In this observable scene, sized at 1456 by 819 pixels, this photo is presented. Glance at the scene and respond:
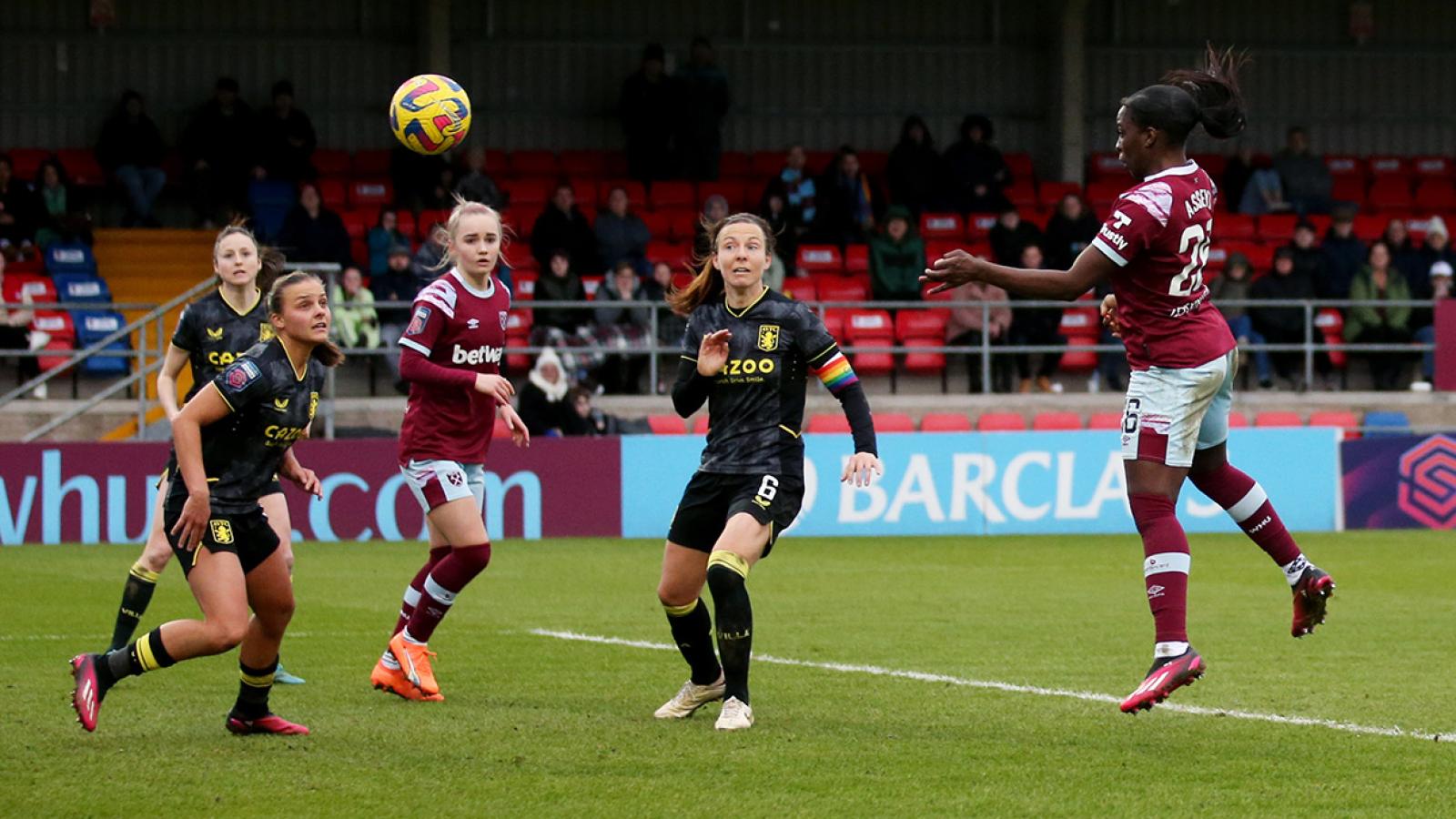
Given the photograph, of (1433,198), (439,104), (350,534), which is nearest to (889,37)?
(1433,198)

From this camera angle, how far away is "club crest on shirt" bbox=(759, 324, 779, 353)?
7.73 m

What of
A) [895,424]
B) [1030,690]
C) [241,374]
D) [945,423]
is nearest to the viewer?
[241,374]

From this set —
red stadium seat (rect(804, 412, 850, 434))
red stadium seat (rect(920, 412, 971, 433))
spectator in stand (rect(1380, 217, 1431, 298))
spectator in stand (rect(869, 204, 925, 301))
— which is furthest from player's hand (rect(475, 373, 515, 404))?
spectator in stand (rect(1380, 217, 1431, 298))

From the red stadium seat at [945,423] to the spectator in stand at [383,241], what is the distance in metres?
6.00

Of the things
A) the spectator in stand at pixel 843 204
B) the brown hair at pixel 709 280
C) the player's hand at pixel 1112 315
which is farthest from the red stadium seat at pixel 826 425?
the player's hand at pixel 1112 315

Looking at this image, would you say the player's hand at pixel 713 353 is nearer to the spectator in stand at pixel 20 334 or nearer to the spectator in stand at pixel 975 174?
the spectator in stand at pixel 20 334

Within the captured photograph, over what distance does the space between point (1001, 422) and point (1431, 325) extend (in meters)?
6.01

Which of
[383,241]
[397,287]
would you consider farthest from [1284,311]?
[383,241]

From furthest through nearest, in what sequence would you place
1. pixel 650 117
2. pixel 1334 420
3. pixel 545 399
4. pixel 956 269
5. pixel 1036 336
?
pixel 650 117 → pixel 1036 336 → pixel 1334 420 → pixel 545 399 → pixel 956 269

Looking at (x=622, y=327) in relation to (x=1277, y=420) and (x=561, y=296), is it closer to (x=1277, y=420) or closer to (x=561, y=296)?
(x=561, y=296)

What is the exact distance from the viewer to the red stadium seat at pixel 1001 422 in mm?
18891

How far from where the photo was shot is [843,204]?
23375 millimetres

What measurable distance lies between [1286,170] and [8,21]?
16.5m

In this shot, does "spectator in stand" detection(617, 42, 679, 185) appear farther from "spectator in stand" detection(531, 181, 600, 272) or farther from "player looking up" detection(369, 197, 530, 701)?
"player looking up" detection(369, 197, 530, 701)
